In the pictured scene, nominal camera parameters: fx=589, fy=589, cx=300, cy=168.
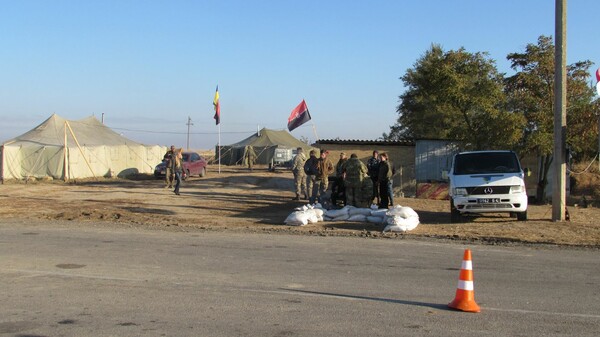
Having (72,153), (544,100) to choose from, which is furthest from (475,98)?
(72,153)

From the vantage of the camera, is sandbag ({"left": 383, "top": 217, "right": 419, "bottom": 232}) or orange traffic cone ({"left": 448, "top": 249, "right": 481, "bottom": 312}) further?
sandbag ({"left": 383, "top": 217, "right": 419, "bottom": 232})

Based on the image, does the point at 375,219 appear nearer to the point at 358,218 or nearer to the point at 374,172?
the point at 358,218

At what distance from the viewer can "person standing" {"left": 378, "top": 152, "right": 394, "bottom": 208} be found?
16484 mm

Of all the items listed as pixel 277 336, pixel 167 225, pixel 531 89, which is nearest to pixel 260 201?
pixel 167 225

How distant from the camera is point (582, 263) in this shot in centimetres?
983

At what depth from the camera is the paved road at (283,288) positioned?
5949 millimetres

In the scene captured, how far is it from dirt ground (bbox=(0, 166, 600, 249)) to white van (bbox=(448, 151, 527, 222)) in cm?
42

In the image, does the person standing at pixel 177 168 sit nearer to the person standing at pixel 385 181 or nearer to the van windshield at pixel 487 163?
the person standing at pixel 385 181

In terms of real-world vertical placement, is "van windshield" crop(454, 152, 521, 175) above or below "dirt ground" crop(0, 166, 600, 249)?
above

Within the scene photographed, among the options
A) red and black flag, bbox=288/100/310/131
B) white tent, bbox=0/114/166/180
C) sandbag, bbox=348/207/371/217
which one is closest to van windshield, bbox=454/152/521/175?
sandbag, bbox=348/207/371/217

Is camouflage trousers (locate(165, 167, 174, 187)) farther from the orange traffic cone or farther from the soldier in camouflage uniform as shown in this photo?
the orange traffic cone

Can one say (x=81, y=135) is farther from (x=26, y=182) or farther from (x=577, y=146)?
(x=577, y=146)

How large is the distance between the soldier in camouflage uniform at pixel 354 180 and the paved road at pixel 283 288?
457 centimetres

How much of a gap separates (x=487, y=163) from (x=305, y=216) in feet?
16.4
